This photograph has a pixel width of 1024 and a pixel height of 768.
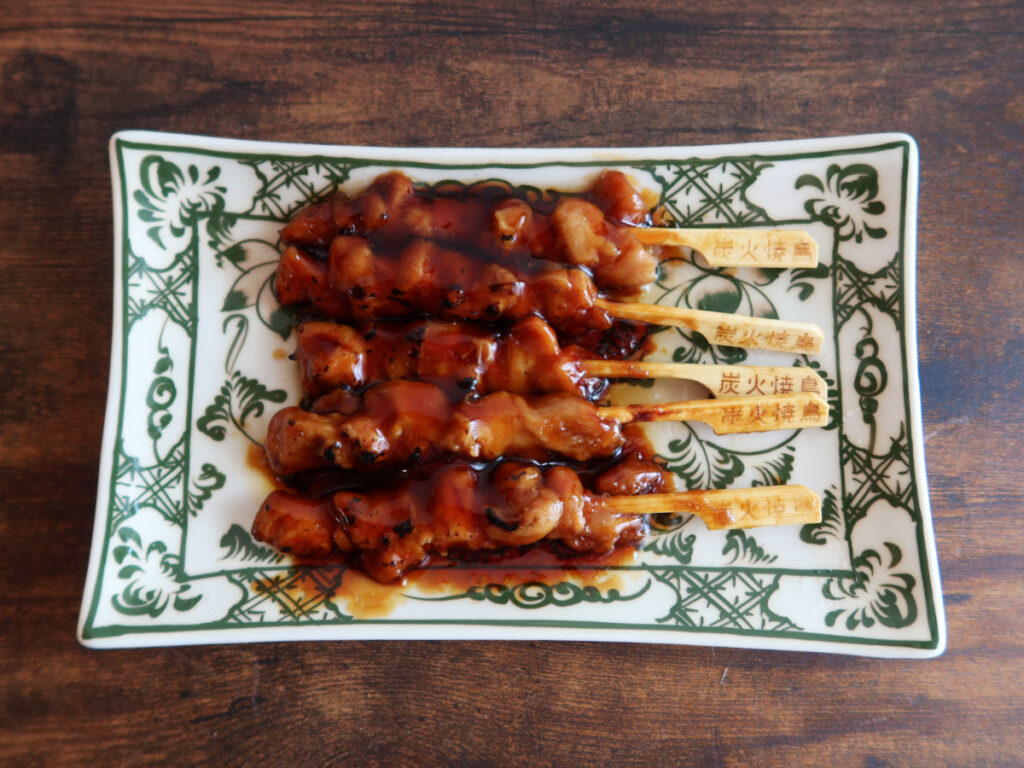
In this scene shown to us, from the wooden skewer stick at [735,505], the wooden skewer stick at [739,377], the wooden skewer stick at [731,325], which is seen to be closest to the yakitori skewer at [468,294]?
the wooden skewer stick at [731,325]

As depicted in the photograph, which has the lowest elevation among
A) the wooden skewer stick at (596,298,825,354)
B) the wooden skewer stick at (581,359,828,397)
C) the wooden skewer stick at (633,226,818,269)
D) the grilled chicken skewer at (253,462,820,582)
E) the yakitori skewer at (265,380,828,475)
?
the grilled chicken skewer at (253,462,820,582)

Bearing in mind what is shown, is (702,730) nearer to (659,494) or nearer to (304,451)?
(659,494)

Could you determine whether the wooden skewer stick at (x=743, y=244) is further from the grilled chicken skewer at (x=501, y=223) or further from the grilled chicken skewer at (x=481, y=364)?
the grilled chicken skewer at (x=481, y=364)

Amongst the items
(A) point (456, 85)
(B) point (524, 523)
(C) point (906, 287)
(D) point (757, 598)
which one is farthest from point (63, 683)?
(C) point (906, 287)

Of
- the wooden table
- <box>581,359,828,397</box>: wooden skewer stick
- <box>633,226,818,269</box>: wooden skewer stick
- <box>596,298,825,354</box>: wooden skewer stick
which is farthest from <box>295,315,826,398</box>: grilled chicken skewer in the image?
the wooden table

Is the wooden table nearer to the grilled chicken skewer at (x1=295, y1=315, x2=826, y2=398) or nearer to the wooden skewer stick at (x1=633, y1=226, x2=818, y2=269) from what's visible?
the wooden skewer stick at (x1=633, y1=226, x2=818, y2=269)

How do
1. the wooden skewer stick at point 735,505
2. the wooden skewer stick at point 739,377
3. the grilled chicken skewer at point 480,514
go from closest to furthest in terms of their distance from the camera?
the grilled chicken skewer at point 480,514, the wooden skewer stick at point 735,505, the wooden skewer stick at point 739,377

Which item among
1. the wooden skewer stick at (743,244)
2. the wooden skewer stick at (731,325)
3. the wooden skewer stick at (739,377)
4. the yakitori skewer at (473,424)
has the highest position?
the wooden skewer stick at (743,244)
